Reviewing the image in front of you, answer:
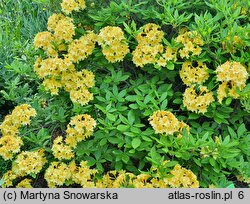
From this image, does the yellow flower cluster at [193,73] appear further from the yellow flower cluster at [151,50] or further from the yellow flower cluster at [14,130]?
the yellow flower cluster at [14,130]

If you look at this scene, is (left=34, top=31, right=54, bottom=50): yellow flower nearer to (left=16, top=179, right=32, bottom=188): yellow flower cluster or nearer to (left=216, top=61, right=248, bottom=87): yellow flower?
(left=16, top=179, right=32, bottom=188): yellow flower cluster

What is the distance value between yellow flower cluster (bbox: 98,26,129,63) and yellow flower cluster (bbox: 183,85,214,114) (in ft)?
1.53

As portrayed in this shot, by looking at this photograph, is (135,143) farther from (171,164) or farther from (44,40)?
(44,40)

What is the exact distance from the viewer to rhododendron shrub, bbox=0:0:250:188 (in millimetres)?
2582

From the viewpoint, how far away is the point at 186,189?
7.93ft

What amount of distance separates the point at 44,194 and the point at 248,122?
1.46 meters

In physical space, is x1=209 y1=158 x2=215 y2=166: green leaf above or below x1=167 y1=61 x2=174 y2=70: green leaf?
below

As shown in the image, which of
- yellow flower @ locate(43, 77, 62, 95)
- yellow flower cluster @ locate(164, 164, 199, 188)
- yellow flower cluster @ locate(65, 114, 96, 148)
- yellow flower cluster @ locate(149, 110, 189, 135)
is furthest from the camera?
yellow flower @ locate(43, 77, 62, 95)

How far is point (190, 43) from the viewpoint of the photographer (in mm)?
2715

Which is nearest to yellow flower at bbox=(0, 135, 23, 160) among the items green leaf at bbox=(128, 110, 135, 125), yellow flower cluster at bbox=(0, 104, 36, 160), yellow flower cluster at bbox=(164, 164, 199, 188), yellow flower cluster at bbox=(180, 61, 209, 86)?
yellow flower cluster at bbox=(0, 104, 36, 160)

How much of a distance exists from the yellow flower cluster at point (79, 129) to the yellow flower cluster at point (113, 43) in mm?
408

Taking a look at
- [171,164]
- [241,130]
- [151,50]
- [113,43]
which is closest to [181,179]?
[171,164]

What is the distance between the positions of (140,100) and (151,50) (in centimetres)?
31

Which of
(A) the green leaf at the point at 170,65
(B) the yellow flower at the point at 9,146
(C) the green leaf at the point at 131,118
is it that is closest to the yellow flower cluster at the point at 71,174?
(B) the yellow flower at the point at 9,146
